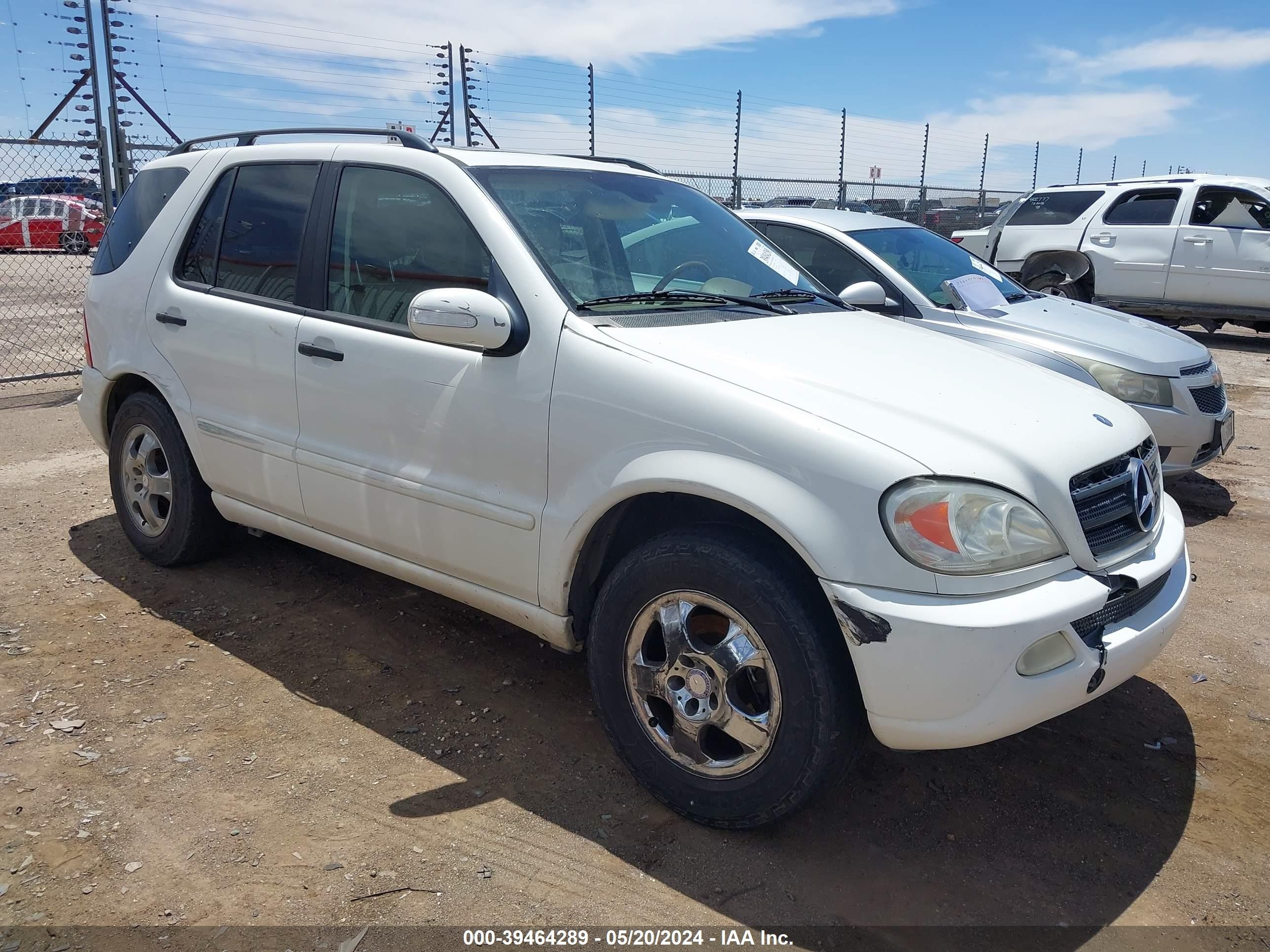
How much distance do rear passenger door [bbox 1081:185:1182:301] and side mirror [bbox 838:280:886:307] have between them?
8820mm

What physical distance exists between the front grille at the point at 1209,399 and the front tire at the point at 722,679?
4.17 meters

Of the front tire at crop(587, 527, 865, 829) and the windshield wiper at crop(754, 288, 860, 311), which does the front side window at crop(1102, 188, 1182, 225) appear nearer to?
the windshield wiper at crop(754, 288, 860, 311)

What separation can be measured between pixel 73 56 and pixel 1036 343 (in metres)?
9.55

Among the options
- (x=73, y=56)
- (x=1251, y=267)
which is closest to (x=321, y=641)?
(x=73, y=56)

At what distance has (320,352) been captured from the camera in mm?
3520

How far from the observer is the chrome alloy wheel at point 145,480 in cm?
444

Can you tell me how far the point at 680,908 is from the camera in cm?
250

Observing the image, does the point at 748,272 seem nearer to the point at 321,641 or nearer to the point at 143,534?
the point at 321,641

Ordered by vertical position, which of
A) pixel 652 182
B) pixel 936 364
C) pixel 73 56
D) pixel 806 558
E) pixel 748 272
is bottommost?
pixel 806 558

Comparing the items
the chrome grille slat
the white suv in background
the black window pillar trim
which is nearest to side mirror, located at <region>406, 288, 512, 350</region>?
the white suv in background

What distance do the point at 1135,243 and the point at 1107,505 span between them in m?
10.7

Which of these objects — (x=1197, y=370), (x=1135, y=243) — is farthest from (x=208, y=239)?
(x=1135, y=243)

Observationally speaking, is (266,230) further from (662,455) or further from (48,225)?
(48,225)

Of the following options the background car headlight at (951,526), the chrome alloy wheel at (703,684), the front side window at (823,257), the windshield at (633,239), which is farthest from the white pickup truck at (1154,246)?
the chrome alloy wheel at (703,684)
